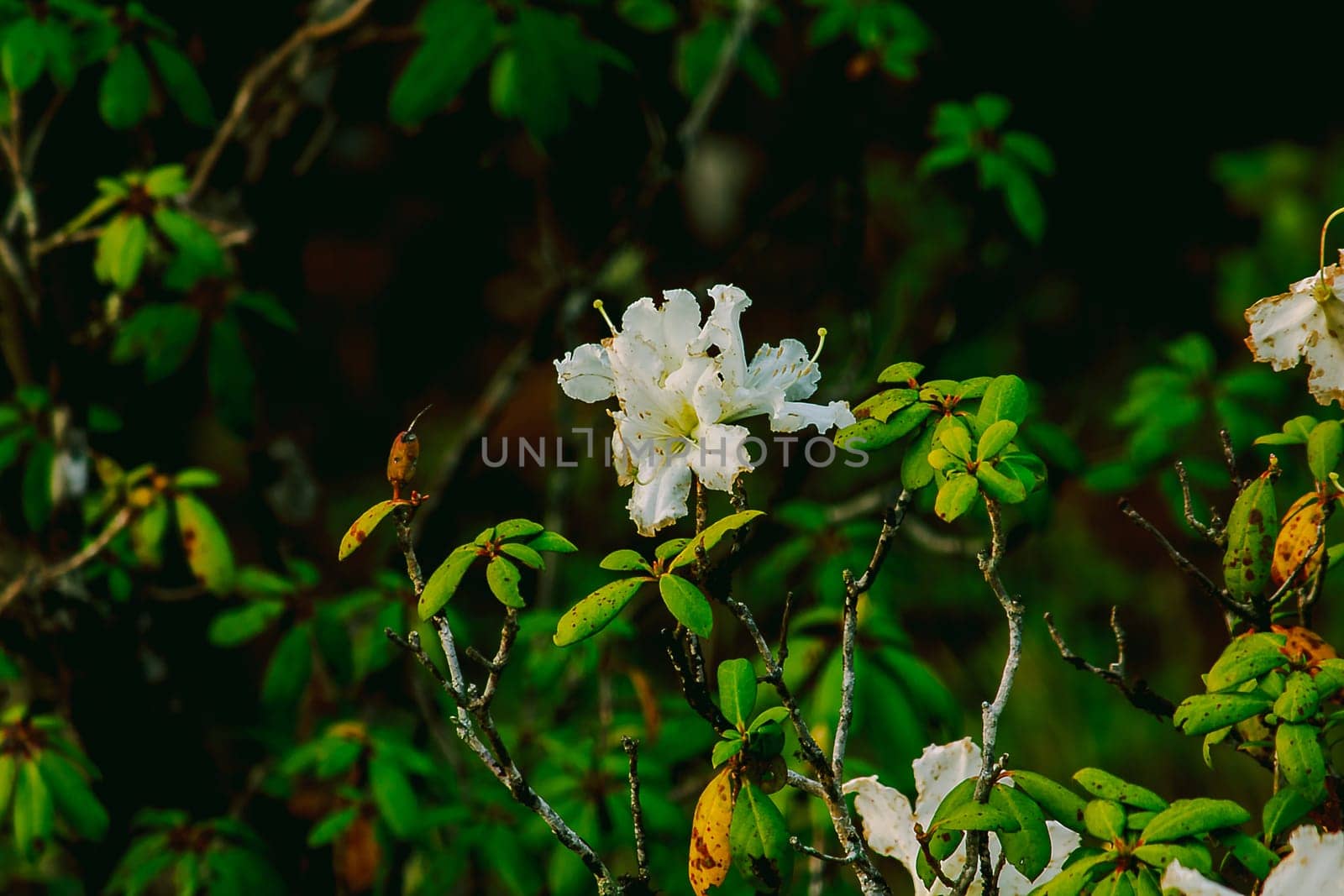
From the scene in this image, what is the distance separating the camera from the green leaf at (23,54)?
164 cm

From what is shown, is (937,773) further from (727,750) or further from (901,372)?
(901,372)

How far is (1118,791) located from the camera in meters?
1.00

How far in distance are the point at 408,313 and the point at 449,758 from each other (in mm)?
3426

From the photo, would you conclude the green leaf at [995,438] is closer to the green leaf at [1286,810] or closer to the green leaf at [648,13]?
the green leaf at [1286,810]

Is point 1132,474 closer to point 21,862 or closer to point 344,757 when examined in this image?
point 344,757

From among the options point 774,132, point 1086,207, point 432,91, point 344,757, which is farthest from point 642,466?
point 774,132

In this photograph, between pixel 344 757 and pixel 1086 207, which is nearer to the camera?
pixel 344 757

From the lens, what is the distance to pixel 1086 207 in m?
4.50

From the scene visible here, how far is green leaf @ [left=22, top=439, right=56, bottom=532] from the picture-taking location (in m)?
1.88

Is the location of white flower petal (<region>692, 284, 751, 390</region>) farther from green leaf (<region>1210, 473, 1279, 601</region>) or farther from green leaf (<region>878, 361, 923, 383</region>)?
green leaf (<region>1210, 473, 1279, 601</region>)

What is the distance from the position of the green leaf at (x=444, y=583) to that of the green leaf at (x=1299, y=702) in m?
0.65

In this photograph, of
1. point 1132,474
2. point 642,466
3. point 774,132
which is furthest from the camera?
point 774,132

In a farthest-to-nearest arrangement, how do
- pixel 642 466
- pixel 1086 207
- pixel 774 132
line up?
pixel 774 132 < pixel 1086 207 < pixel 642 466

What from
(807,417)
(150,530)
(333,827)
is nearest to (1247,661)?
(807,417)
